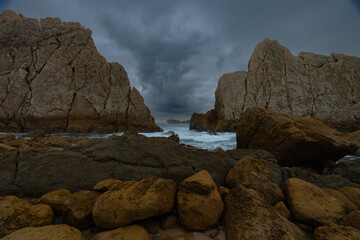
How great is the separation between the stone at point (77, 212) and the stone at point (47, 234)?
23 cm

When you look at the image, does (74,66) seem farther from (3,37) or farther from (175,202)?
(175,202)

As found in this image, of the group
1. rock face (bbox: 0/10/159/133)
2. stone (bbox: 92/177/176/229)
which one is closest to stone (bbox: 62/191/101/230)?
stone (bbox: 92/177/176/229)

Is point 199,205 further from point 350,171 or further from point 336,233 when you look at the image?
point 350,171

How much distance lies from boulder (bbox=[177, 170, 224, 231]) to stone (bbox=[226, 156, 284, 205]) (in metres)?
→ 0.56

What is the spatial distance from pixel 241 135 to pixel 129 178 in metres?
4.99

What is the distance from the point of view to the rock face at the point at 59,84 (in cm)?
1253

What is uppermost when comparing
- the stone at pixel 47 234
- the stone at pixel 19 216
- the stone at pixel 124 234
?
the stone at pixel 47 234

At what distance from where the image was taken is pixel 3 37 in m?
14.5

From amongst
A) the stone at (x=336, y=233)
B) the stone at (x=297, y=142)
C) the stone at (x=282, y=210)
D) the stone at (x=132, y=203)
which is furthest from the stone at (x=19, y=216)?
the stone at (x=297, y=142)

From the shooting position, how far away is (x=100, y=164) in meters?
2.14

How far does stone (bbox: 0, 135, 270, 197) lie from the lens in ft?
6.17

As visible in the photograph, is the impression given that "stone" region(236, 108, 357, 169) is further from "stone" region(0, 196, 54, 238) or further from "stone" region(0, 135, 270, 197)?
"stone" region(0, 196, 54, 238)

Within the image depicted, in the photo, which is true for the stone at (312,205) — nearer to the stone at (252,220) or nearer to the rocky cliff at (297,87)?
the stone at (252,220)

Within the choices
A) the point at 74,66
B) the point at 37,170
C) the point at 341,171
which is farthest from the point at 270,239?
the point at 74,66
